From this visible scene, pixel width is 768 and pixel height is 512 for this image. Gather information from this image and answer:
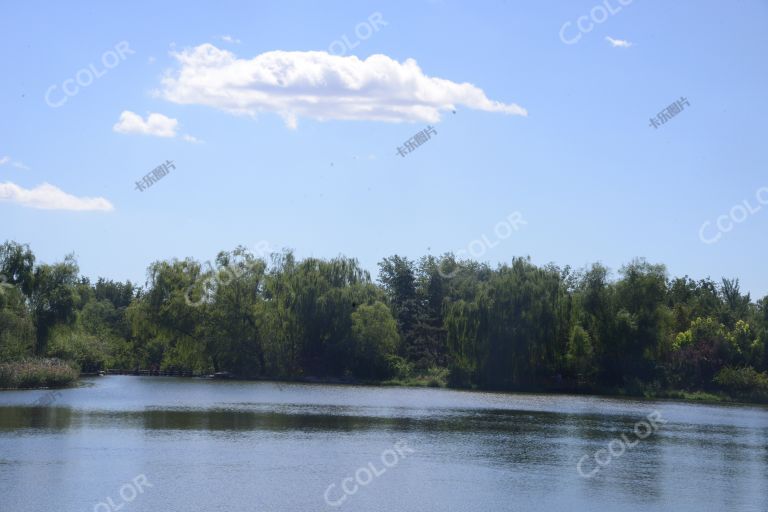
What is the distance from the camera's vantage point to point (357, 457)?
29.5 metres

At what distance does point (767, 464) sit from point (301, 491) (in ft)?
59.9

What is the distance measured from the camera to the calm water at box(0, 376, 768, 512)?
22.7 meters

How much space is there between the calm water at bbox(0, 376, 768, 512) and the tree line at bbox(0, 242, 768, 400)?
14483 millimetres

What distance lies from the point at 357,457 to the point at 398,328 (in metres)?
57.6

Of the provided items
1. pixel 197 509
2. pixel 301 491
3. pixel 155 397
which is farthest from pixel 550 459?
pixel 155 397
